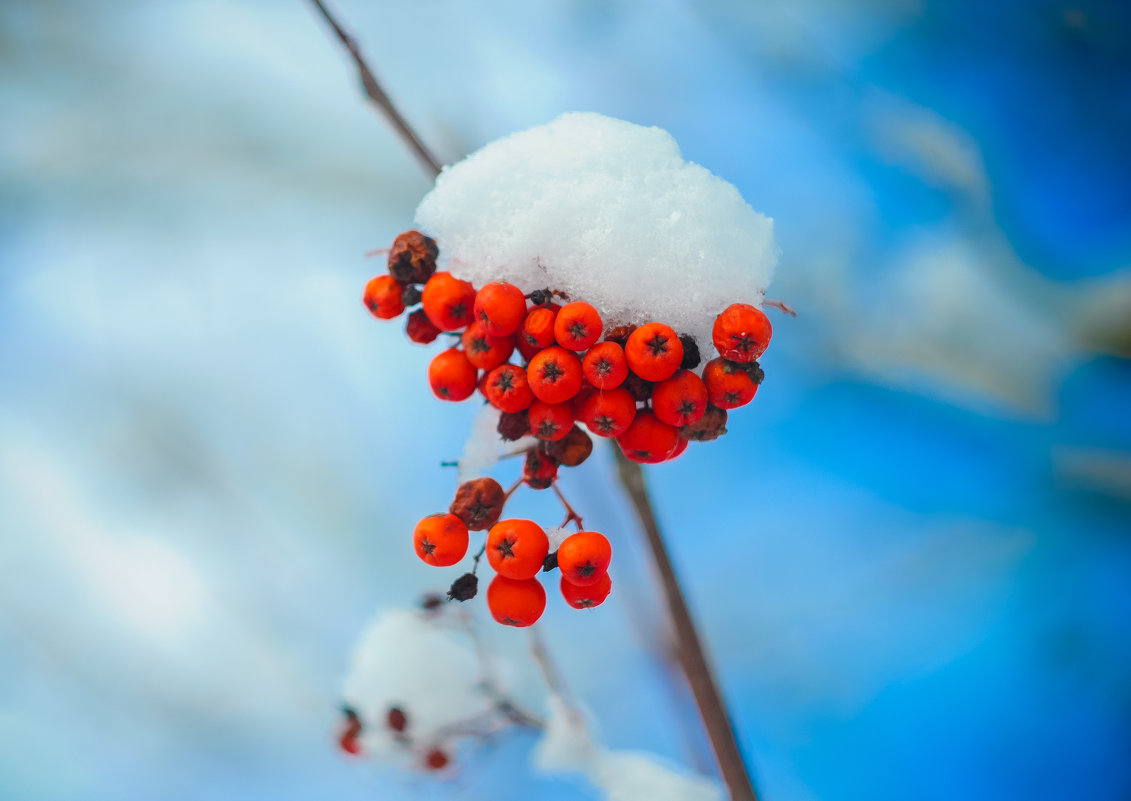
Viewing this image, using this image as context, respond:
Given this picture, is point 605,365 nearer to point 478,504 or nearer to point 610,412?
point 610,412

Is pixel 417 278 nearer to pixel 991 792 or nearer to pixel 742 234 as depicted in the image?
pixel 742 234

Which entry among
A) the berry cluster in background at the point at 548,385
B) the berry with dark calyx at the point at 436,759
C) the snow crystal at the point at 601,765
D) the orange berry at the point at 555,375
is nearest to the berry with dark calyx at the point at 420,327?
the berry cluster in background at the point at 548,385

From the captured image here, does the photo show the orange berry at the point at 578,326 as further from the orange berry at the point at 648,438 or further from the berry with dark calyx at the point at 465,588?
the berry with dark calyx at the point at 465,588

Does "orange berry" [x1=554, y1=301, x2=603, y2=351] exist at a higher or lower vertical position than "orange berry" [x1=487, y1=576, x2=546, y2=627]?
higher

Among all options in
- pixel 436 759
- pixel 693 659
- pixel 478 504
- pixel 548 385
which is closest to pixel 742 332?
pixel 548 385

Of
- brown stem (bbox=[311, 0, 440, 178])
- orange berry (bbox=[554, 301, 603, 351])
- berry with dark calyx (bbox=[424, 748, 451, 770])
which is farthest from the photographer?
berry with dark calyx (bbox=[424, 748, 451, 770])

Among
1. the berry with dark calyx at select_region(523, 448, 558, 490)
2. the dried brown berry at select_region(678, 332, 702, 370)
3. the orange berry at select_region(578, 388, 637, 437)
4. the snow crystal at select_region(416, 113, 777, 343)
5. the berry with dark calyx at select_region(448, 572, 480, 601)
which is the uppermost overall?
the snow crystal at select_region(416, 113, 777, 343)

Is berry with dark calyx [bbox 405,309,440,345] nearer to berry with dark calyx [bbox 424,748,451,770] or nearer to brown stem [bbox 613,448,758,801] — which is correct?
brown stem [bbox 613,448,758,801]

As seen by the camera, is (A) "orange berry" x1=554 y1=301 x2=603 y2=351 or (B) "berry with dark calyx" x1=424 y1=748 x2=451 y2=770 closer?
(A) "orange berry" x1=554 y1=301 x2=603 y2=351

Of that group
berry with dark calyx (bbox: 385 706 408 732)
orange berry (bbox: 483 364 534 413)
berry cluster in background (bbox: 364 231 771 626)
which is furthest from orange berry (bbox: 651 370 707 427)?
berry with dark calyx (bbox: 385 706 408 732)
